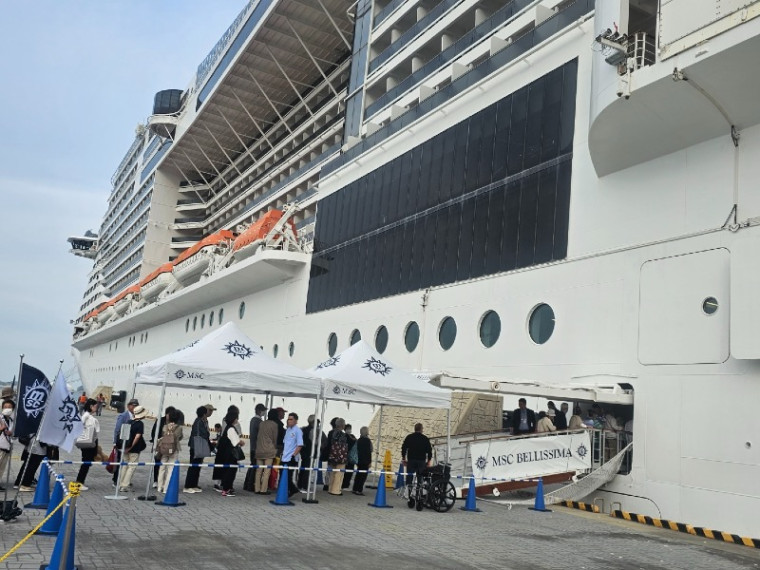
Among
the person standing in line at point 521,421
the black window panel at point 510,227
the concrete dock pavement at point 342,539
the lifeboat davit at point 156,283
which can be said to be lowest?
the concrete dock pavement at point 342,539

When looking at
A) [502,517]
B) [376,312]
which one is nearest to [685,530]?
[502,517]

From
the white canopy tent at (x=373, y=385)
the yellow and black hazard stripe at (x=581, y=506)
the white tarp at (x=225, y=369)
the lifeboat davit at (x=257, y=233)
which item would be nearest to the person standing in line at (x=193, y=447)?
the white tarp at (x=225, y=369)

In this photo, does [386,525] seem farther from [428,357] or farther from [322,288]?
[322,288]

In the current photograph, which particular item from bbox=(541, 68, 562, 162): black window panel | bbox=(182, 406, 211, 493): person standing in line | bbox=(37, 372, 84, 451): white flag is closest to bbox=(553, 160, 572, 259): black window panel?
bbox=(541, 68, 562, 162): black window panel

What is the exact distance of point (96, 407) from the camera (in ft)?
44.7

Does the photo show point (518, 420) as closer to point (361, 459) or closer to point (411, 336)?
point (361, 459)

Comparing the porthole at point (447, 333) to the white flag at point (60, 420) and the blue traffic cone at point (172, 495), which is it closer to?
the blue traffic cone at point (172, 495)

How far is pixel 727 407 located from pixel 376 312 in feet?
48.9

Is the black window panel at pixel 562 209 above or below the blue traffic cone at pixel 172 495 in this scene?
above

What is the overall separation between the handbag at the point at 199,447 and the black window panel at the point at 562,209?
996 cm

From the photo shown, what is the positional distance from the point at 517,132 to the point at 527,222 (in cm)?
284

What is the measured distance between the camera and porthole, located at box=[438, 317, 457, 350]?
2175cm

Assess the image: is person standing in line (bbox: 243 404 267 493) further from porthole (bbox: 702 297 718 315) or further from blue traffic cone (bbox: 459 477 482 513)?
porthole (bbox: 702 297 718 315)

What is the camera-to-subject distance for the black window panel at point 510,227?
65.1ft
